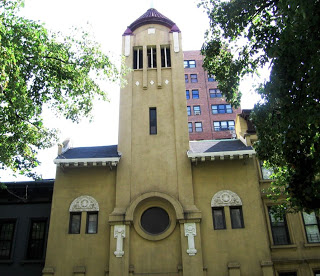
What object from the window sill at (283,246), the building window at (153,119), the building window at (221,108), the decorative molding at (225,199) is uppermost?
the building window at (221,108)

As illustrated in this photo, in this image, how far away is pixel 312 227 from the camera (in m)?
18.6

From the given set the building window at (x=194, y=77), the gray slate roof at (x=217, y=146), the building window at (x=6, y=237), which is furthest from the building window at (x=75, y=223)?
the building window at (x=194, y=77)

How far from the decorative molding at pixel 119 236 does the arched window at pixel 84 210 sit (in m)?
1.43

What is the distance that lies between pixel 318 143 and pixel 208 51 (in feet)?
23.6

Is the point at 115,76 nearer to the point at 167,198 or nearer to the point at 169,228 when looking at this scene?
the point at 167,198

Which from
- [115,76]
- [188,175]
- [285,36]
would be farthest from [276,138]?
[115,76]

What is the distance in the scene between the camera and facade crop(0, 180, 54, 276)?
18938mm

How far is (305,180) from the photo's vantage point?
12.0 metres

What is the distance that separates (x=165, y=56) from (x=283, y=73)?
42.7 feet

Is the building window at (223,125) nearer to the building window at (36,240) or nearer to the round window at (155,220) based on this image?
the round window at (155,220)

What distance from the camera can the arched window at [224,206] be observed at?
18211 millimetres

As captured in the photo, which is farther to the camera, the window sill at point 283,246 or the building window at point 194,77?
the building window at point 194,77

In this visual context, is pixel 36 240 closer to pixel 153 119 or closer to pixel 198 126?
pixel 153 119

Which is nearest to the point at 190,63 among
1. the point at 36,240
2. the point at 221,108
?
the point at 221,108
